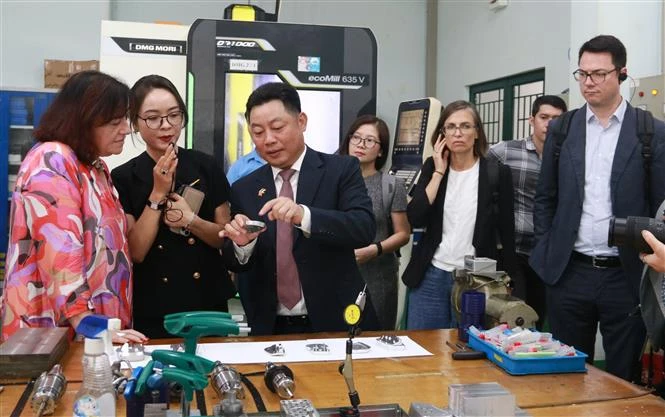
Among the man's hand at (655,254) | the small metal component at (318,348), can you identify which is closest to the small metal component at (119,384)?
the small metal component at (318,348)

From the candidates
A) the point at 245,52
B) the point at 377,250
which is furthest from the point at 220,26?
the point at 377,250

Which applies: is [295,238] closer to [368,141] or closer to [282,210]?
[282,210]

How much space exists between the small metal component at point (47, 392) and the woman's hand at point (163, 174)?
743 mm

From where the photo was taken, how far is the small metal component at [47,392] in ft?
4.36

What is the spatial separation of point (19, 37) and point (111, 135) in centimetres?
489

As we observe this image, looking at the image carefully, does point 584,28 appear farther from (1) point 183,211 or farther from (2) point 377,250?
(1) point 183,211

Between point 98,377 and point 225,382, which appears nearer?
point 98,377

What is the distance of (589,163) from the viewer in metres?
2.61

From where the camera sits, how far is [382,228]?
309cm

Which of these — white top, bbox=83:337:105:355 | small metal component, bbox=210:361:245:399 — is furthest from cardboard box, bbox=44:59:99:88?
white top, bbox=83:337:105:355

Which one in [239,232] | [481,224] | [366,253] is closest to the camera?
[239,232]

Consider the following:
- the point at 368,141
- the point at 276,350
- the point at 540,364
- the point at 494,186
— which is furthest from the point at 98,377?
the point at 368,141

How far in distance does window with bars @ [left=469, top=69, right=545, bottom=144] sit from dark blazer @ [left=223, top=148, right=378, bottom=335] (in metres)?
3.49

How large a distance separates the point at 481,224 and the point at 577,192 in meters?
0.39
